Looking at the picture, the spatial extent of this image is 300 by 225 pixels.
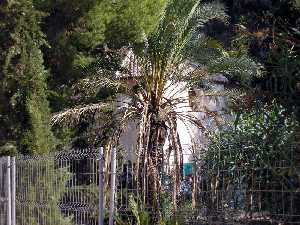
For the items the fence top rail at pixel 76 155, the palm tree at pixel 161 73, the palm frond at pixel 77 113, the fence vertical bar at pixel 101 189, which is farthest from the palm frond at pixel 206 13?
the fence vertical bar at pixel 101 189

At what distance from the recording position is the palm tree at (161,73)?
13.0m

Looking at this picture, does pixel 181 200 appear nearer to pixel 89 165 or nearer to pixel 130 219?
pixel 130 219

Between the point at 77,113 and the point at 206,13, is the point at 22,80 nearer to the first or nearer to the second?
the point at 77,113

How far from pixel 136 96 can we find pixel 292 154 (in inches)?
248

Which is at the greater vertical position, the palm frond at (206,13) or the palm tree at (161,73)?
the palm frond at (206,13)

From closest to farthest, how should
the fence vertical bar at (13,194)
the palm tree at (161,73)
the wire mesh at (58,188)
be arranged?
the wire mesh at (58,188) → the fence vertical bar at (13,194) → the palm tree at (161,73)

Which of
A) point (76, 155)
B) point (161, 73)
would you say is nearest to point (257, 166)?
point (76, 155)

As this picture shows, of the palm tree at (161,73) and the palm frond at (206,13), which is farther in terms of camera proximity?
the palm frond at (206,13)

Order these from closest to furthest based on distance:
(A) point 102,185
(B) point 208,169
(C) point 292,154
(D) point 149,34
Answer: (C) point 292,154 < (B) point 208,169 < (A) point 102,185 < (D) point 149,34

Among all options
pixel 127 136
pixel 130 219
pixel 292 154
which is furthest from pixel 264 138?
pixel 127 136

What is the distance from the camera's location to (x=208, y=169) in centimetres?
911

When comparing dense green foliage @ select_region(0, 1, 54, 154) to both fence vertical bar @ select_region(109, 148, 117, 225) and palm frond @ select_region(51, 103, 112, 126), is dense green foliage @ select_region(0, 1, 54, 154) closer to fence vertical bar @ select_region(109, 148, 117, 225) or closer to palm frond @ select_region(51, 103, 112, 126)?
palm frond @ select_region(51, 103, 112, 126)

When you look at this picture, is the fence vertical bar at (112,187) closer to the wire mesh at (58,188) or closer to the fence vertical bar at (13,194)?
the wire mesh at (58,188)

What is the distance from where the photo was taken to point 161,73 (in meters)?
13.4
